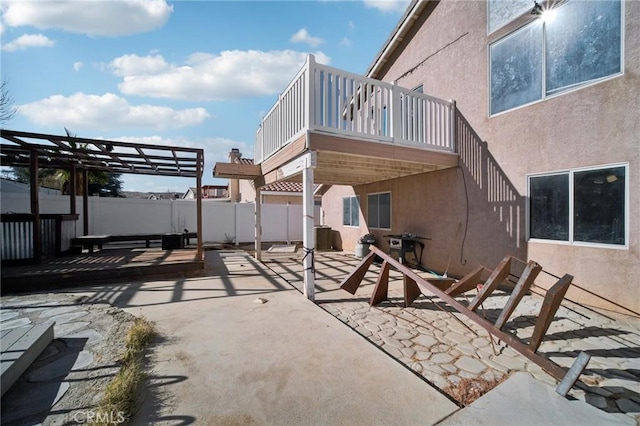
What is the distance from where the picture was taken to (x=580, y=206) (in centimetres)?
474

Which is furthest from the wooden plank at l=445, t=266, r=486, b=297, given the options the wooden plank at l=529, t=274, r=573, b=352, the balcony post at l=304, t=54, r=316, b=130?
the balcony post at l=304, t=54, r=316, b=130

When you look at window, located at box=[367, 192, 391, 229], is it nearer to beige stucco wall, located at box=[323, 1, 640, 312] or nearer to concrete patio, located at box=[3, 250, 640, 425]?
beige stucco wall, located at box=[323, 1, 640, 312]

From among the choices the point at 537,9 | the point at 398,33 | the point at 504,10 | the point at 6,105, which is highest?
the point at 398,33

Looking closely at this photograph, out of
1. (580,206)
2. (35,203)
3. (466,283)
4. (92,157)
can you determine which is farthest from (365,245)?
(35,203)

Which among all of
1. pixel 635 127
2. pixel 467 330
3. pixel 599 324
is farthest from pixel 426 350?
pixel 635 127

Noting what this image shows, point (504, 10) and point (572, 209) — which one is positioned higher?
point (504, 10)

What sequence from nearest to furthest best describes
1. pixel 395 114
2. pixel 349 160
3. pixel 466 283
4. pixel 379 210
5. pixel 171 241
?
1. pixel 466 283
2. pixel 395 114
3. pixel 349 160
4. pixel 379 210
5. pixel 171 241

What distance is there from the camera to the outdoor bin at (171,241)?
32.4ft

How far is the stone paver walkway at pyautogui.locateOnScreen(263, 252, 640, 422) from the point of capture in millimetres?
2701

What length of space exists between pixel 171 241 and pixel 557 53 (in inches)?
434

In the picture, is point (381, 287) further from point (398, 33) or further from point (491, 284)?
point (398, 33)

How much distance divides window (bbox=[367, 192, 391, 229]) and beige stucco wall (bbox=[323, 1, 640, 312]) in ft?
1.03

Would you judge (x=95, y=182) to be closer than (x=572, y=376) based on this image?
No

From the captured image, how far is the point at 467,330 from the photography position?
389cm
